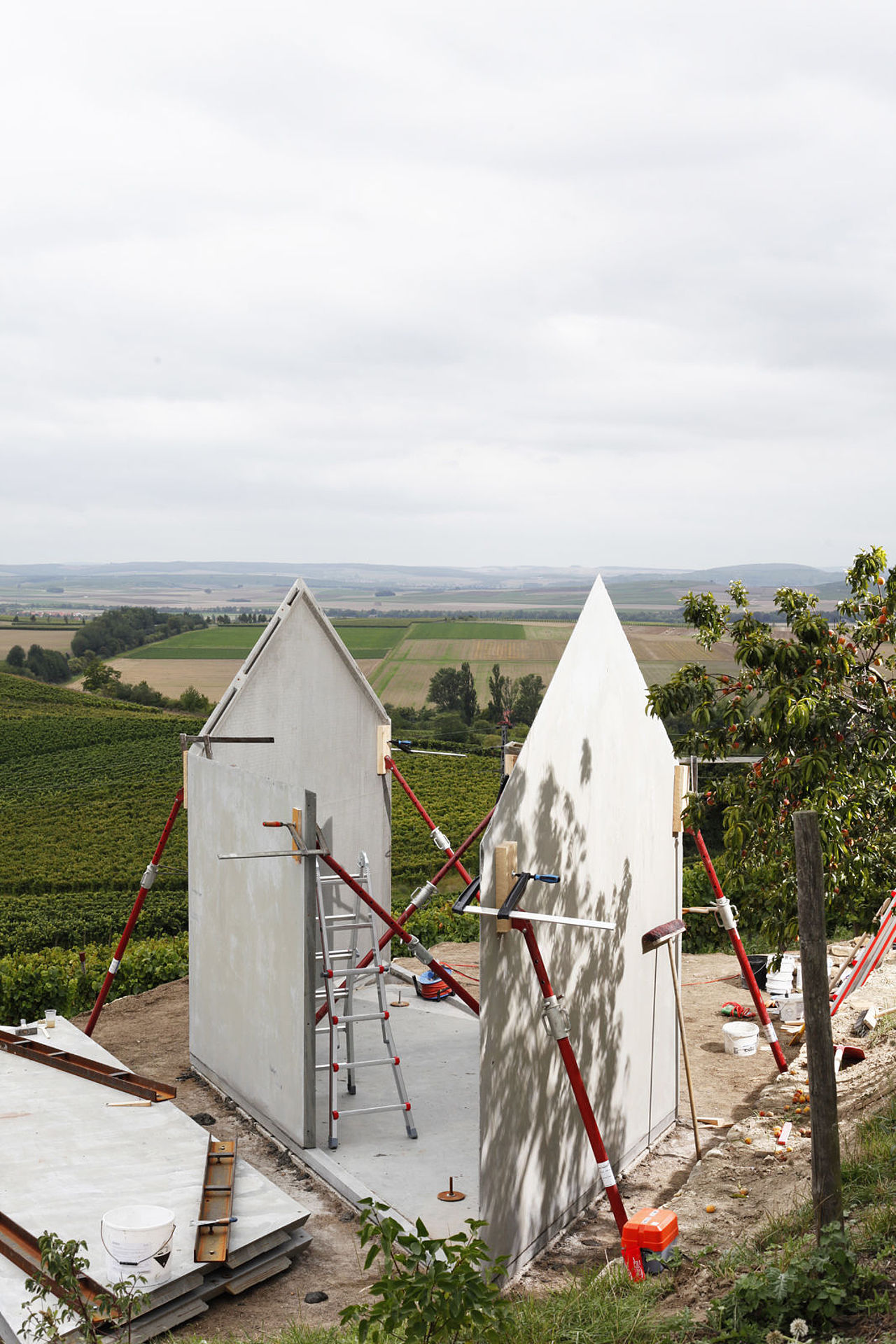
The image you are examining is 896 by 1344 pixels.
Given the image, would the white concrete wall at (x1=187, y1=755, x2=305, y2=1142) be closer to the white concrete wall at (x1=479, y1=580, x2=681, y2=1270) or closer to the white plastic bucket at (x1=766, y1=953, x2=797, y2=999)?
the white concrete wall at (x1=479, y1=580, x2=681, y2=1270)

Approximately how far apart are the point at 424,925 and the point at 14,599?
140997 mm

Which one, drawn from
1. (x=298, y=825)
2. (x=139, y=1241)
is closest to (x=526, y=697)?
(x=298, y=825)

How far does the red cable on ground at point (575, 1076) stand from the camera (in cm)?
627

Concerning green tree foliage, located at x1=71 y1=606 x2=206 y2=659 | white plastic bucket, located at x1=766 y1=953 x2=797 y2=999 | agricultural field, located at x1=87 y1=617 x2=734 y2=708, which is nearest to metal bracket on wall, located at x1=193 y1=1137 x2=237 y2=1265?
white plastic bucket, located at x1=766 y1=953 x2=797 y2=999

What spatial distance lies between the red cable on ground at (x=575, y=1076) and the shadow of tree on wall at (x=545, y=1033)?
179 mm

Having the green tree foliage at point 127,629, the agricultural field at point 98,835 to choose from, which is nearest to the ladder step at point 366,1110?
the agricultural field at point 98,835

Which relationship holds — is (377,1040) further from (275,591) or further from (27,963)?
(275,591)

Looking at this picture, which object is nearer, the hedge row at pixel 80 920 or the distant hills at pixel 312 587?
the hedge row at pixel 80 920

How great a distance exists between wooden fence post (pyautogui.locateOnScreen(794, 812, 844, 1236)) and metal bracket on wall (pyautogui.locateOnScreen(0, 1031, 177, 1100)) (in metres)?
5.56

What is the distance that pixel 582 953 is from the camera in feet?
24.7

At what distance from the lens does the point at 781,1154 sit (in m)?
8.39

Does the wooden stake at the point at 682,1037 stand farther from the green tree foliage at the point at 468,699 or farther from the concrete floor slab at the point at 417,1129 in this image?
the green tree foliage at the point at 468,699

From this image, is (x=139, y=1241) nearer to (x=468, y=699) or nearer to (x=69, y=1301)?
(x=69, y=1301)

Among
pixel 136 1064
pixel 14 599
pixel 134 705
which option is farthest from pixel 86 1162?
pixel 14 599
